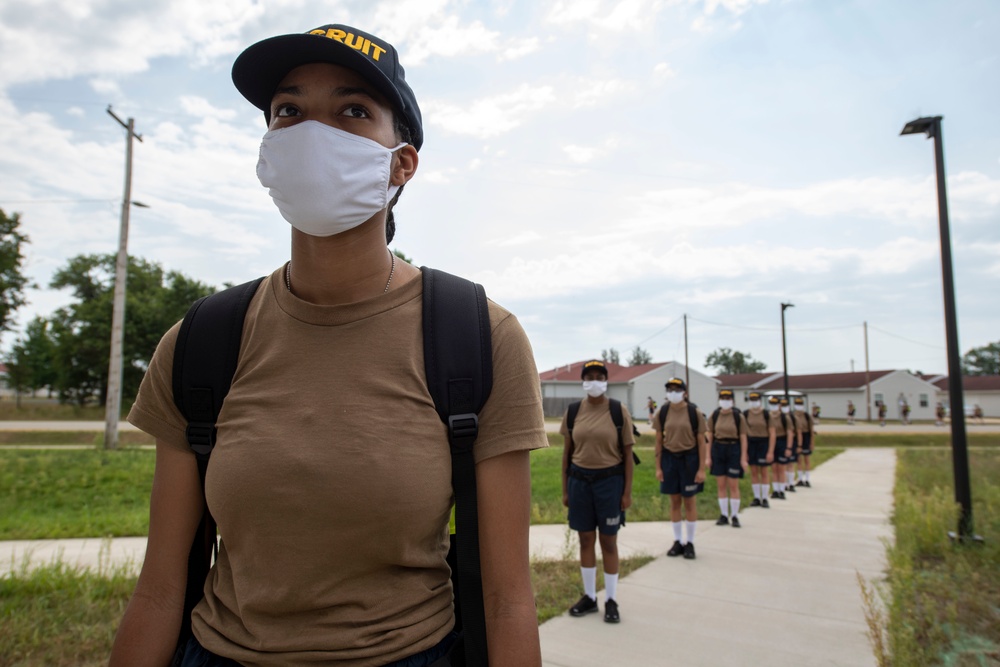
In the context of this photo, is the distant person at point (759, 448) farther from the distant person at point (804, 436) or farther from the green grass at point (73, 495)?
the green grass at point (73, 495)

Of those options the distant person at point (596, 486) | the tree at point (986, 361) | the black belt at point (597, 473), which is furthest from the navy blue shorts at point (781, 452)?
the tree at point (986, 361)

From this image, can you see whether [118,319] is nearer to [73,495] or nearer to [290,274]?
[73,495]

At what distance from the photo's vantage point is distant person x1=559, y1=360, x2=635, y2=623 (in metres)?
5.79

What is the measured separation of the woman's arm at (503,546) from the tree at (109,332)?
44.5 m

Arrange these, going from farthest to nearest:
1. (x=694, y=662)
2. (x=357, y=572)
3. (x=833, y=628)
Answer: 1. (x=833, y=628)
2. (x=694, y=662)
3. (x=357, y=572)

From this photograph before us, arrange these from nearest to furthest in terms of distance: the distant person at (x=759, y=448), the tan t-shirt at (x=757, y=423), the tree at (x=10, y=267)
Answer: the distant person at (x=759, y=448) < the tan t-shirt at (x=757, y=423) < the tree at (x=10, y=267)

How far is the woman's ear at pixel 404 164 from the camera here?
159 centimetres

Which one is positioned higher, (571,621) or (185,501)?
(185,501)

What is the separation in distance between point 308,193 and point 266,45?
32 centimetres

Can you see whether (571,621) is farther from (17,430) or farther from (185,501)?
(17,430)

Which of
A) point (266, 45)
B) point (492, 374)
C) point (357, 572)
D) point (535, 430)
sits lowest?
point (357, 572)

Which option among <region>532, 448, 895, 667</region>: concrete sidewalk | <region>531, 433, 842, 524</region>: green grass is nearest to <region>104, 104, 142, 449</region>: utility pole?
<region>531, 433, 842, 524</region>: green grass

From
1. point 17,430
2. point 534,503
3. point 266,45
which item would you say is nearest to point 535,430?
point 266,45

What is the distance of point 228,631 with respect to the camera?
1344 millimetres
